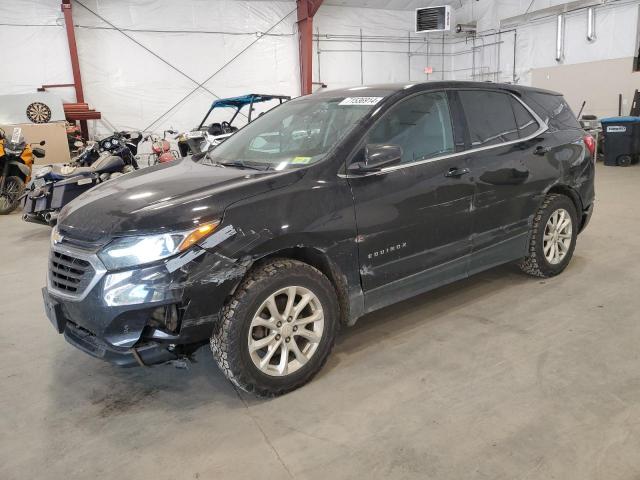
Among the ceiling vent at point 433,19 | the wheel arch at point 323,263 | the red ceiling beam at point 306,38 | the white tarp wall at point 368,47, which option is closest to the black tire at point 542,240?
the wheel arch at point 323,263

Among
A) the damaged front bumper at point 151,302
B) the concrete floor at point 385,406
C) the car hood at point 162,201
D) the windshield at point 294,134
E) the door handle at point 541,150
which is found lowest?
the concrete floor at point 385,406

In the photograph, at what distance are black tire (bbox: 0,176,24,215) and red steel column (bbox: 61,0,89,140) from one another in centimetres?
404

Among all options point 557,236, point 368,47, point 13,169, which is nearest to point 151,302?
point 557,236

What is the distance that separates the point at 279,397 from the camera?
246cm

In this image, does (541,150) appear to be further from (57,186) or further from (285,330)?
(57,186)

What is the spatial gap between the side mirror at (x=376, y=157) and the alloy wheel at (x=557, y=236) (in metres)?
1.69

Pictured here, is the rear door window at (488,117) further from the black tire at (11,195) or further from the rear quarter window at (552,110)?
the black tire at (11,195)

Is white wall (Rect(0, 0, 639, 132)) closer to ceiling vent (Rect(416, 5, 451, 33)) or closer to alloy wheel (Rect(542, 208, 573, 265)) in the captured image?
ceiling vent (Rect(416, 5, 451, 33))

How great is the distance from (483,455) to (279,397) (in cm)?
95

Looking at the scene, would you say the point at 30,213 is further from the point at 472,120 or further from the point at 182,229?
the point at 472,120

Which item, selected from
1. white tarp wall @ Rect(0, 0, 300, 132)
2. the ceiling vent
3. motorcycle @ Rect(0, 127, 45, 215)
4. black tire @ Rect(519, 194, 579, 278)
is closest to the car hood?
black tire @ Rect(519, 194, 579, 278)

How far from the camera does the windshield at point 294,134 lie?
2711mm

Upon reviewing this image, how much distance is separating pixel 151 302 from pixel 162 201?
0.47 m

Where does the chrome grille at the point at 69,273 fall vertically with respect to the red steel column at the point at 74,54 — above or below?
below
